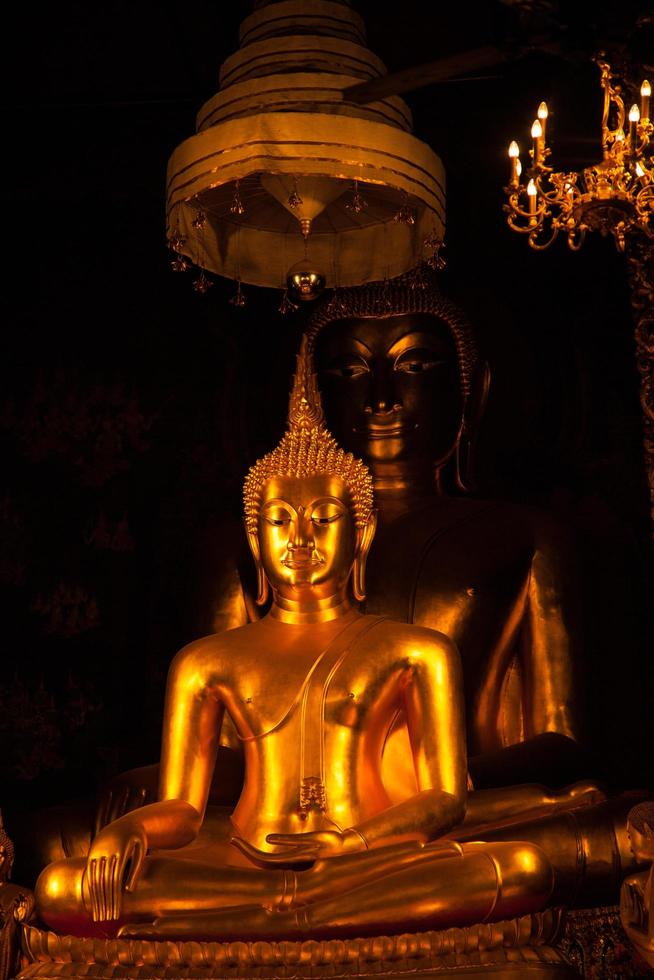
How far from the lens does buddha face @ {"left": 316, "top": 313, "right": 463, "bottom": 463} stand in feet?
15.0

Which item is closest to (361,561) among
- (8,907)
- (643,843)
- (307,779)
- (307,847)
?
(307,779)

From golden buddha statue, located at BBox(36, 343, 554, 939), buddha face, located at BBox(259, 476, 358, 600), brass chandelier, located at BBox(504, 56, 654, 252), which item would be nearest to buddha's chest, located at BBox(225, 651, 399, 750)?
golden buddha statue, located at BBox(36, 343, 554, 939)

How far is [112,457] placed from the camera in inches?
191

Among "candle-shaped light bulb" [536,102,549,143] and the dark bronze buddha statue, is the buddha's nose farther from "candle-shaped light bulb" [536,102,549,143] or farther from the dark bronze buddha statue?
"candle-shaped light bulb" [536,102,549,143]

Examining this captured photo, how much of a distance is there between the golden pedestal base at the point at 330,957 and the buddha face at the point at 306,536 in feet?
3.41

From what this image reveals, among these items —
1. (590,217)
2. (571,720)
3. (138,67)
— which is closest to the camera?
(590,217)

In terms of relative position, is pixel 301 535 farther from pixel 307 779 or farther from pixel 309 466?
pixel 307 779

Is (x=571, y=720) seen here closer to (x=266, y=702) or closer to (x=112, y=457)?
(x=266, y=702)

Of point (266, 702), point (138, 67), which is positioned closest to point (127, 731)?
point (266, 702)

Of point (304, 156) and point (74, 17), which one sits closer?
point (304, 156)

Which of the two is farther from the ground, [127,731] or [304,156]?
[304,156]

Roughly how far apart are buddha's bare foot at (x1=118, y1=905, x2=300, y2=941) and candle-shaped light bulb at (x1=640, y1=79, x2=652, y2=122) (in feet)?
6.64

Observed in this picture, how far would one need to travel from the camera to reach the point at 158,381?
4.96 meters

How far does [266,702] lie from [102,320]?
1740mm
